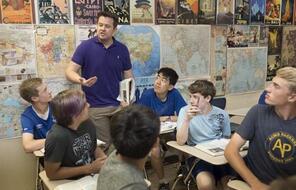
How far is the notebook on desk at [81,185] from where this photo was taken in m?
1.80

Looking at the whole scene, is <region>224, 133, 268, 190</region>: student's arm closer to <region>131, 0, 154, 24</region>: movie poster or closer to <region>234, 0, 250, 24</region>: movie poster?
<region>131, 0, 154, 24</region>: movie poster

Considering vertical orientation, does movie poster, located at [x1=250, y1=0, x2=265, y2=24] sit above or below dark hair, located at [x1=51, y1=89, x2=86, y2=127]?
above

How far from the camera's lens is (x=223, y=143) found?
2500mm

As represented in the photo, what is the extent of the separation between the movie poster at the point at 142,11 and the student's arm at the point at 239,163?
5.97 feet

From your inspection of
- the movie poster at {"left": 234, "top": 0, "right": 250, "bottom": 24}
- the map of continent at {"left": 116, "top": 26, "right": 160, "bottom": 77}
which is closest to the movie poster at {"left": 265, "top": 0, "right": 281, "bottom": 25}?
the movie poster at {"left": 234, "top": 0, "right": 250, "bottom": 24}

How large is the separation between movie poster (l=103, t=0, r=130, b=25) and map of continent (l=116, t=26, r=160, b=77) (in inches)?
3.1

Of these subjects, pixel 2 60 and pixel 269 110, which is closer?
pixel 269 110

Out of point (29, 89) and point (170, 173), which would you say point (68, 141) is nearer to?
point (29, 89)

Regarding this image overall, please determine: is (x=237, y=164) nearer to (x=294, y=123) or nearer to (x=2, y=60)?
(x=294, y=123)

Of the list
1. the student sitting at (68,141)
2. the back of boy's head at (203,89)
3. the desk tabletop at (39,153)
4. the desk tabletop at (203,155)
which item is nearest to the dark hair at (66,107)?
the student sitting at (68,141)

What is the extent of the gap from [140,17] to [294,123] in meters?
2.02

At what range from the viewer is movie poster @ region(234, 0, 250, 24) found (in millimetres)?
4273

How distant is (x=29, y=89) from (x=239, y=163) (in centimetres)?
169

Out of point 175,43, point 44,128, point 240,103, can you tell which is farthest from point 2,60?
point 240,103
